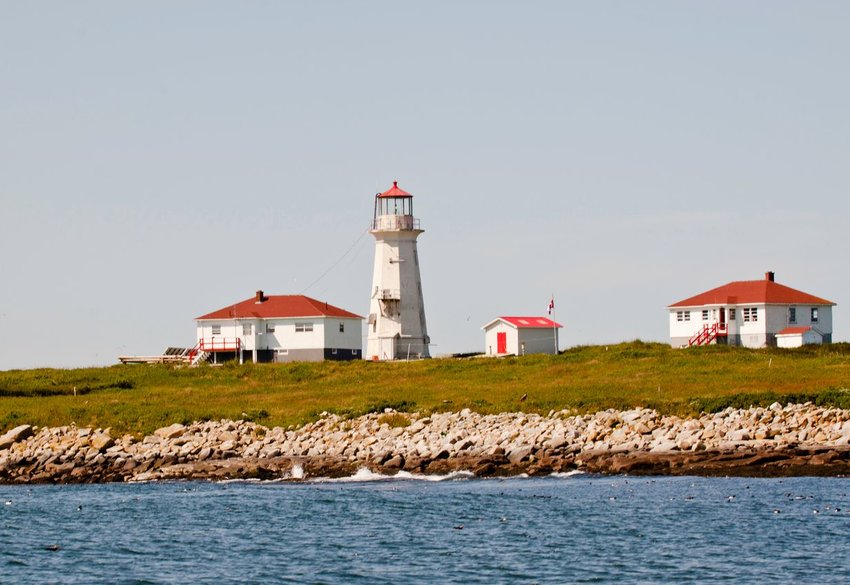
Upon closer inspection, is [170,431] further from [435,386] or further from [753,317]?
[753,317]

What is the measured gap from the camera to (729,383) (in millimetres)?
56875

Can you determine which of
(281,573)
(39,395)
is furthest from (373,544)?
(39,395)

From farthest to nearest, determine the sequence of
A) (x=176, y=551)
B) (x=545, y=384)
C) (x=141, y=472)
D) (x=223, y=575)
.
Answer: (x=545, y=384) → (x=141, y=472) → (x=176, y=551) → (x=223, y=575)

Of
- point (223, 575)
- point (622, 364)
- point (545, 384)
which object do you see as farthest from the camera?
point (622, 364)

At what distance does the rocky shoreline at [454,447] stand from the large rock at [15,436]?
0.16 ft

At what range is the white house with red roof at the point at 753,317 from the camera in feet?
258

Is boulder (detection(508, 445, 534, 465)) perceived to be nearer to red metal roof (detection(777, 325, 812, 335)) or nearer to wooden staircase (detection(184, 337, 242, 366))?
red metal roof (detection(777, 325, 812, 335))

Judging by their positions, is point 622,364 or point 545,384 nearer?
point 545,384

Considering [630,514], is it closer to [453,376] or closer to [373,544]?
[373,544]

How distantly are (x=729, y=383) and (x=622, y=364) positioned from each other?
10421mm

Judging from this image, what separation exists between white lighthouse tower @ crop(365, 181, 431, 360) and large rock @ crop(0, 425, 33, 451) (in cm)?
2785

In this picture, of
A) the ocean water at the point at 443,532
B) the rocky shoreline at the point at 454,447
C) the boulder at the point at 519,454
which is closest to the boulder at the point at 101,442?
the rocky shoreline at the point at 454,447

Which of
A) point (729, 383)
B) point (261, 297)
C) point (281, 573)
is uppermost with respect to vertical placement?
point (261, 297)

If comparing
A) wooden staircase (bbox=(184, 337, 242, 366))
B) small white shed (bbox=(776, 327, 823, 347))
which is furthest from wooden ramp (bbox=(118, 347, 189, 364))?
small white shed (bbox=(776, 327, 823, 347))
